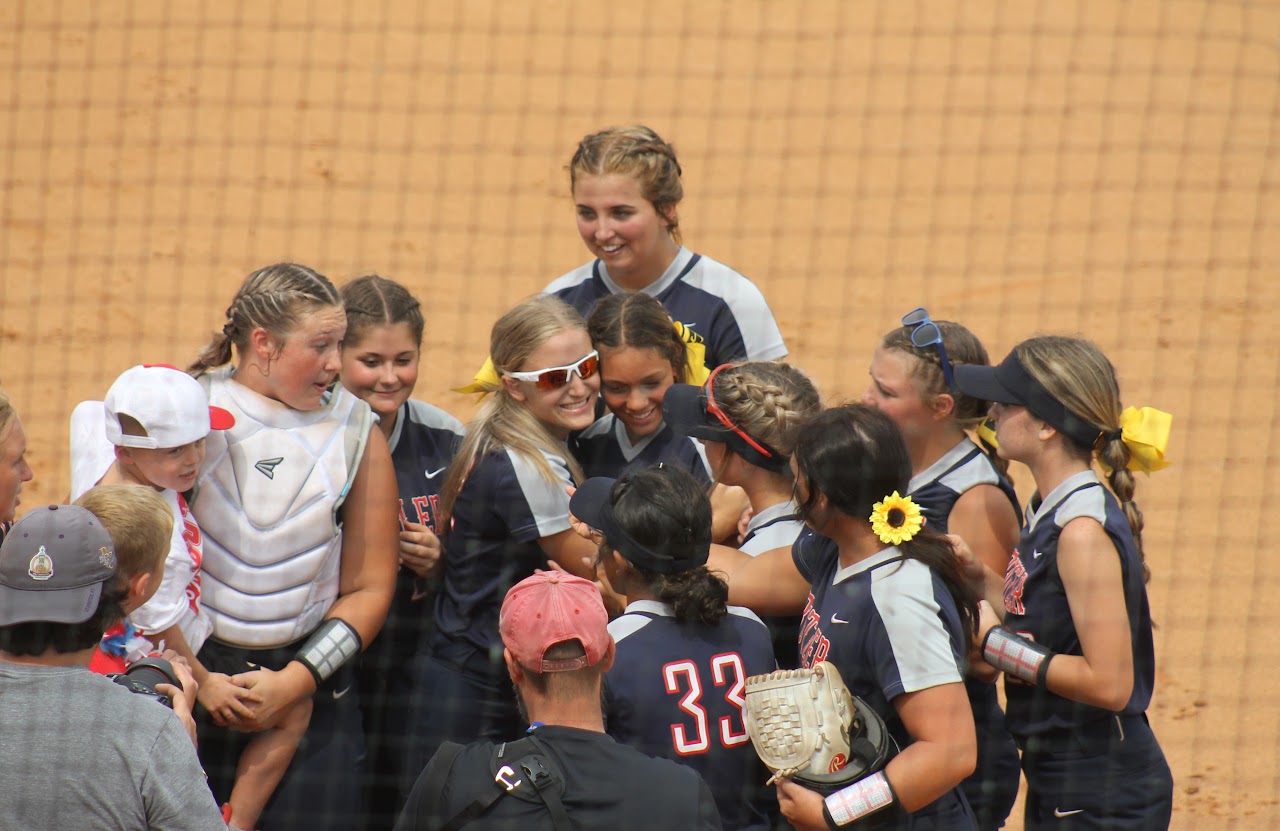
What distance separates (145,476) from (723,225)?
7.74 m

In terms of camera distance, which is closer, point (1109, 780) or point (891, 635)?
point (891, 635)

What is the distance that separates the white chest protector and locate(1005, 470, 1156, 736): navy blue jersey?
184 cm

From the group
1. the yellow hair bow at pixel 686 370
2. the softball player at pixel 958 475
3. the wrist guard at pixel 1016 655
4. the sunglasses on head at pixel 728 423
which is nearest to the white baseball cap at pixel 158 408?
the yellow hair bow at pixel 686 370

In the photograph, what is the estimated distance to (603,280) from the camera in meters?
4.74

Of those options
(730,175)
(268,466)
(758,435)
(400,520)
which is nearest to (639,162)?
(758,435)

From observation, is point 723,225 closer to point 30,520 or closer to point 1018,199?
point 1018,199

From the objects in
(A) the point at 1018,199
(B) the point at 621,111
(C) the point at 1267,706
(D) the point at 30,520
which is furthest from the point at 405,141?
(D) the point at 30,520

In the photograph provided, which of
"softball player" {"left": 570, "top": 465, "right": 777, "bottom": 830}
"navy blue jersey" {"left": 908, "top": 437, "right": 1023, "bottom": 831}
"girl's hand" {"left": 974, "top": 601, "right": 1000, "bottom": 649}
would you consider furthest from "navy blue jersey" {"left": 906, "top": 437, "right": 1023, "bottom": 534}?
"softball player" {"left": 570, "top": 465, "right": 777, "bottom": 830}

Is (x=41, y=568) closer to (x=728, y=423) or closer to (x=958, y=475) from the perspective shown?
(x=728, y=423)

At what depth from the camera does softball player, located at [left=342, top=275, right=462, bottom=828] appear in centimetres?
402

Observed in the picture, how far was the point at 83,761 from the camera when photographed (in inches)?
101

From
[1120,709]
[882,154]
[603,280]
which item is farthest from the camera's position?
[882,154]

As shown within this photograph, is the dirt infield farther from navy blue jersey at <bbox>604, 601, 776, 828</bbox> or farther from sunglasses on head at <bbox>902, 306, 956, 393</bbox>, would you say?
navy blue jersey at <bbox>604, 601, 776, 828</bbox>

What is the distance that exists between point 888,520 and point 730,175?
851cm
